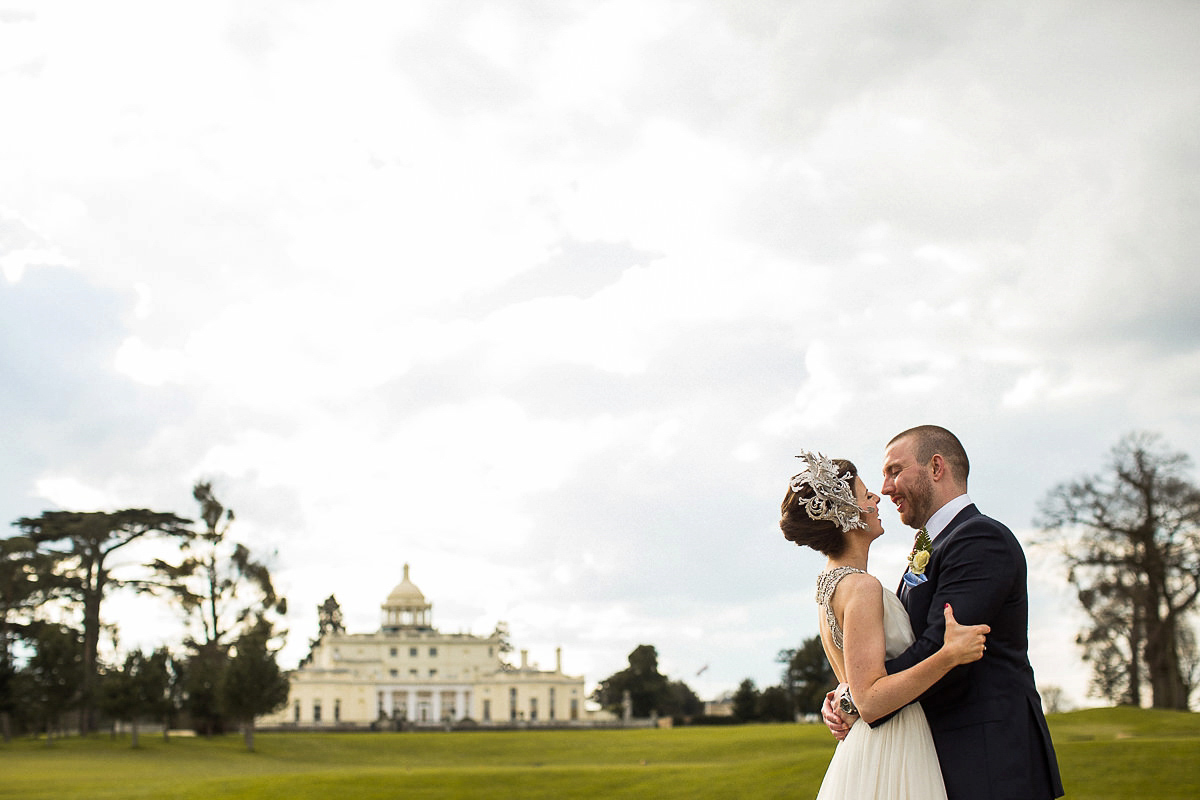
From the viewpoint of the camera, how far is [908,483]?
4.68 m

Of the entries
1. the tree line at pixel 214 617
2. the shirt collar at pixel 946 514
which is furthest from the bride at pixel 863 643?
the tree line at pixel 214 617

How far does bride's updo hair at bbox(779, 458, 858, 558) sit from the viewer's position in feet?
16.0

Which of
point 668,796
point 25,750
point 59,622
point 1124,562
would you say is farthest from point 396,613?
point 668,796

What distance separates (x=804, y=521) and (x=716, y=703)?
331 ft

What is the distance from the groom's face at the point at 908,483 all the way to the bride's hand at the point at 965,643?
2.27 feet

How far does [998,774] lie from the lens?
4285 mm

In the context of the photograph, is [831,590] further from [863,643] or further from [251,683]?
[251,683]

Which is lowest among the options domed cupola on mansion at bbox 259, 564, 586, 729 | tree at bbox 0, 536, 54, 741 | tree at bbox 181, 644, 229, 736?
domed cupola on mansion at bbox 259, 564, 586, 729

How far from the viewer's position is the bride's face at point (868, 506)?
4.88 metres

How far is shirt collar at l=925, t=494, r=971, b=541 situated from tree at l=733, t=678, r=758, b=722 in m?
76.6

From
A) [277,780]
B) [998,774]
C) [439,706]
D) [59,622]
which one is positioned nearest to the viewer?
[998,774]

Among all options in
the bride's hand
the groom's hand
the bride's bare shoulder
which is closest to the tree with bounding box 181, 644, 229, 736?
the groom's hand

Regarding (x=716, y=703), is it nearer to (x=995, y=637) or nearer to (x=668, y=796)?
(x=668, y=796)

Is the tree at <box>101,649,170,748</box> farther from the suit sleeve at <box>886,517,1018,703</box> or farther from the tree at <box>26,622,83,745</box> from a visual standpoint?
the suit sleeve at <box>886,517,1018,703</box>
